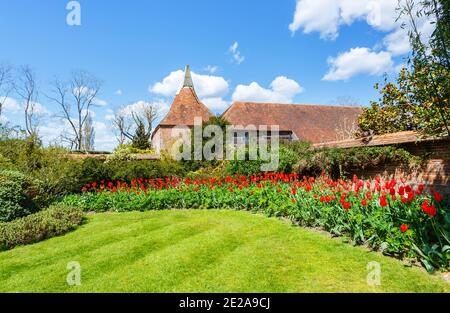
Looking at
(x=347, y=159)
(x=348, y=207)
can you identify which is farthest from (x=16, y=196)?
(x=347, y=159)

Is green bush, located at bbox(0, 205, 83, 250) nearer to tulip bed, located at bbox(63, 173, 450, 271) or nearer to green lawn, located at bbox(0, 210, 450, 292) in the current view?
green lawn, located at bbox(0, 210, 450, 292)

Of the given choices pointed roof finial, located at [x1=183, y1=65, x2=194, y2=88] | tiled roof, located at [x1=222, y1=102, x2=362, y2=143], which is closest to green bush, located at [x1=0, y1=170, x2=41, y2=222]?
tiled roof, located at [x1=222, y1=102, x2=362, y2=143]

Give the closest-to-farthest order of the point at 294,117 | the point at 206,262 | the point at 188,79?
the point at 206,262 < the point at 294,117 < the point at 188,79

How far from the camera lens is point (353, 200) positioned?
18.7 feet

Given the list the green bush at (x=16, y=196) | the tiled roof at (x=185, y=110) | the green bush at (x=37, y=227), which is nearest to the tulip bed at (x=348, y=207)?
the green bush at (x=16, y=196)

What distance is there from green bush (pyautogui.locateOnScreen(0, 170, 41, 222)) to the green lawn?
2.07m

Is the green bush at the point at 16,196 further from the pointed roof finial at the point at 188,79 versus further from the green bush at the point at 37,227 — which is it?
the pointed roof finial at the point at 188,79

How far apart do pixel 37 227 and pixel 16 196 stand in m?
1.85

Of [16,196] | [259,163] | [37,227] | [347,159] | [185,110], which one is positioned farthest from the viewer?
[185,110]

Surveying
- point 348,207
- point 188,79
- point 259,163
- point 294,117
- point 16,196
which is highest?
point 188,79

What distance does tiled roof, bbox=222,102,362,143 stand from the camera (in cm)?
2797

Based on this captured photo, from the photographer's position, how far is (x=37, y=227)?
664 centimetres

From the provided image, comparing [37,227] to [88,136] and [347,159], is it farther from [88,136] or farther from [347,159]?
[88,136]
